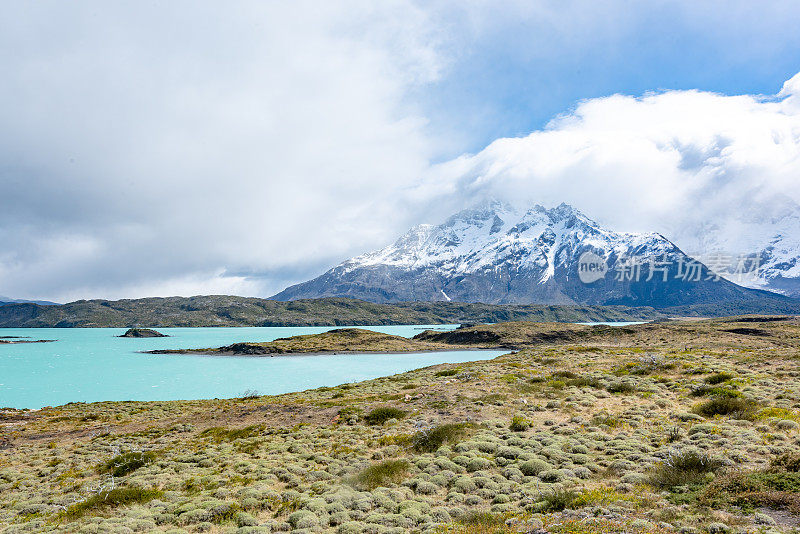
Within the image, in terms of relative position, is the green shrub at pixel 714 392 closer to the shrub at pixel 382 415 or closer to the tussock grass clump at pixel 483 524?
the shrub at pixel 382 415

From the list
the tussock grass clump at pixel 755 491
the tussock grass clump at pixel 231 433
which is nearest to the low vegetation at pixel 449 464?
the tussock grass clump at pixel 755 491

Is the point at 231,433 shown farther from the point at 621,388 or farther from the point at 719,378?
the point at 719,378

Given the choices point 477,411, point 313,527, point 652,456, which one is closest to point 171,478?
point 313,527

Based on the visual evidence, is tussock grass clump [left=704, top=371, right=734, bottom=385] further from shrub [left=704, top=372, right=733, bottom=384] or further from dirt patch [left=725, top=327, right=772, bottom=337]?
dirt patch [left=725, top=327, right=772, bottom=337]

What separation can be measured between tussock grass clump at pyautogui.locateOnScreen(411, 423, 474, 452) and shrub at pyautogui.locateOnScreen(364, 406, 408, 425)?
5566 mm

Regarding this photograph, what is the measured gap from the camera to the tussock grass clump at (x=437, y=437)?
21.2 metres

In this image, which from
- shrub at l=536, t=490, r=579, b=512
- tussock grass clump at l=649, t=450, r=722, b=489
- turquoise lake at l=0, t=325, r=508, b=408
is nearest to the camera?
shrub at l=536, t=490, r=579, b=512

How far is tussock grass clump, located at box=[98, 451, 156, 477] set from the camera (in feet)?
67.5

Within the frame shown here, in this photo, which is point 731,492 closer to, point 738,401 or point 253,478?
point 738,401

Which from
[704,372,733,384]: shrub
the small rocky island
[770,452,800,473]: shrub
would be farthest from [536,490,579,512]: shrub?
the small rocky island

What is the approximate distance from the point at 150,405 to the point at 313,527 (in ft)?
144

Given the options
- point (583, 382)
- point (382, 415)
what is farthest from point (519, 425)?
point (583, 382)

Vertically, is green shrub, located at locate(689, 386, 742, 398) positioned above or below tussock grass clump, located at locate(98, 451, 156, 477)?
above

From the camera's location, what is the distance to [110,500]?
16.3 m
